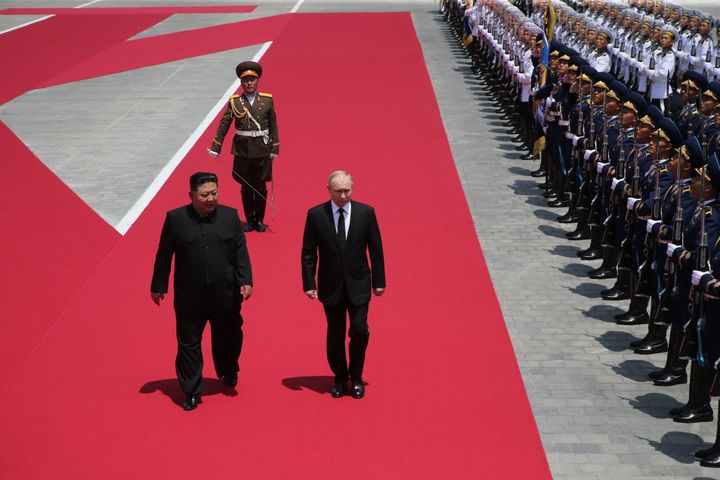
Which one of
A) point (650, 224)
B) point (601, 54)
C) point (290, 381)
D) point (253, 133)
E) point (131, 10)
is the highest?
point (650, 224)

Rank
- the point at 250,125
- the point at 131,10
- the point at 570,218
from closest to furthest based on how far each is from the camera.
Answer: the point at 250,125 → the point at 570,218 → the point at 131,10

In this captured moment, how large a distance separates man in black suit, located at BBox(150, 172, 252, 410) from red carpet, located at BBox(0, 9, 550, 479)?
1.63ft

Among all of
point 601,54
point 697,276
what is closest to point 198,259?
point 697,276

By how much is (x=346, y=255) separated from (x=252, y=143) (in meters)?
4.86

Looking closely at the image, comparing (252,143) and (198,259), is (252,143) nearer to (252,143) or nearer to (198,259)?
(252,143)

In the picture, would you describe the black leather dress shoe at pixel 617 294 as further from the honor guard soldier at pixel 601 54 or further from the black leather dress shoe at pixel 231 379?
the honor guard soldier at pixel 601 54

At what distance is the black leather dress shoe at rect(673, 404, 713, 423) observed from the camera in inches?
330

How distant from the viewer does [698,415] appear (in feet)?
27.5

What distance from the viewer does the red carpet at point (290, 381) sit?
7.86 meters

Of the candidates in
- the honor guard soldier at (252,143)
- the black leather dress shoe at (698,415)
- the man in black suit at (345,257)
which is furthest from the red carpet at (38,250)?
the black leather dress shoe at (698,415)

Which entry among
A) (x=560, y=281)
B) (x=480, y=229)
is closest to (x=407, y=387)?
(x=560, y=281)

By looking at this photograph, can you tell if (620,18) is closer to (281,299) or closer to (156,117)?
(156,117)

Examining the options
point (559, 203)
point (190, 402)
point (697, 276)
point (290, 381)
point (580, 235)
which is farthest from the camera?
point (559, 203)

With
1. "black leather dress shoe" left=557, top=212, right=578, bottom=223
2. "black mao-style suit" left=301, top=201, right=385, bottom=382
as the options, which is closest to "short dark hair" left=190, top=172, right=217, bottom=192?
"black mao-style suit" left=301, top=201, right=385, bottom=382
